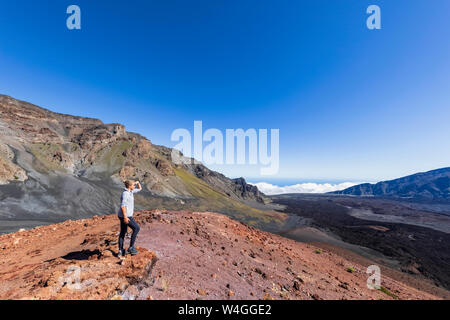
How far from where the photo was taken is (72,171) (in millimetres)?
47625

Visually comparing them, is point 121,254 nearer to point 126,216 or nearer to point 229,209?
point 126,216

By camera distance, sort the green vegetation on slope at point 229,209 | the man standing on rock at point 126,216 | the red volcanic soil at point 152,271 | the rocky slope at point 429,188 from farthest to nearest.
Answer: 1. the rocky slope at point 429,188
2. the green vegetation on slope at point 229,209
3. the man standing on rock at point 126,216
4. the red volcanic soil at point 152,271

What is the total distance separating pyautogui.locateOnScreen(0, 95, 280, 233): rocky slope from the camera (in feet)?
103

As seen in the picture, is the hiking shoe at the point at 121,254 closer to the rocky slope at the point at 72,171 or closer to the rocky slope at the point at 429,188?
the rocky slope at the point at 72,171

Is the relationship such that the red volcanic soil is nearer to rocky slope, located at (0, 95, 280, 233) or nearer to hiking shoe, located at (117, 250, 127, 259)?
hiking shoe, located at (117, 250, 127, 259)

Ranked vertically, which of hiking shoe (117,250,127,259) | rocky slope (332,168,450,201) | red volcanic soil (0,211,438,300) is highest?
hiking shoe (117,250,127,259)

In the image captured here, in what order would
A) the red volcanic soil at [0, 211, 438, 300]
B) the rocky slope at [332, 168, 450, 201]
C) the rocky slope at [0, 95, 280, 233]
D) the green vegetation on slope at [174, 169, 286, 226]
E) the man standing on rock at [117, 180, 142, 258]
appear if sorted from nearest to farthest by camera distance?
the red volcanic soil at [0, 211, 438, 300] → the man standing on rock at [117, 180, 142, 258] → the rocky slope at [0, 95, 280, 233] → the green vegetation on slope at [174, 169, 286, 226] → the rocky slope at [332, 168, 450, 201]

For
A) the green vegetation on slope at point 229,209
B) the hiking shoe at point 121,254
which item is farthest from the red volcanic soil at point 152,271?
A: the green vegetation on slope at point 229,209

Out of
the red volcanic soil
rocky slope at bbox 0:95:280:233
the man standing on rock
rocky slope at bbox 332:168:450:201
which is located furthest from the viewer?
rocky slope at bbox 332:168:450:201

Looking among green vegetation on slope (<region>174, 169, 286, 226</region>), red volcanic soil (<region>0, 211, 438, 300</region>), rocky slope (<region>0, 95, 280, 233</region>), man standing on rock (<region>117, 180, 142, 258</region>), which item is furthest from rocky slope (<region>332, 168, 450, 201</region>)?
man standing on rock (<region>117, 180, 142, 258</region>)

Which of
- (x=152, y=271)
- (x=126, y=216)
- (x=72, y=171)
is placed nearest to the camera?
(x=152, y=271)

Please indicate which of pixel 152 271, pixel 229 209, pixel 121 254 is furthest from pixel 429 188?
pixel 121 254

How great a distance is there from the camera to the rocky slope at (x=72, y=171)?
31.3 meters

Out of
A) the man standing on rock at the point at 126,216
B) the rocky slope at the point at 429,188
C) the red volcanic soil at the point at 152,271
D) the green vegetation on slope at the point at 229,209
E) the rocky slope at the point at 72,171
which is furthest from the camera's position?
the rocky slope at the point at 429,188
